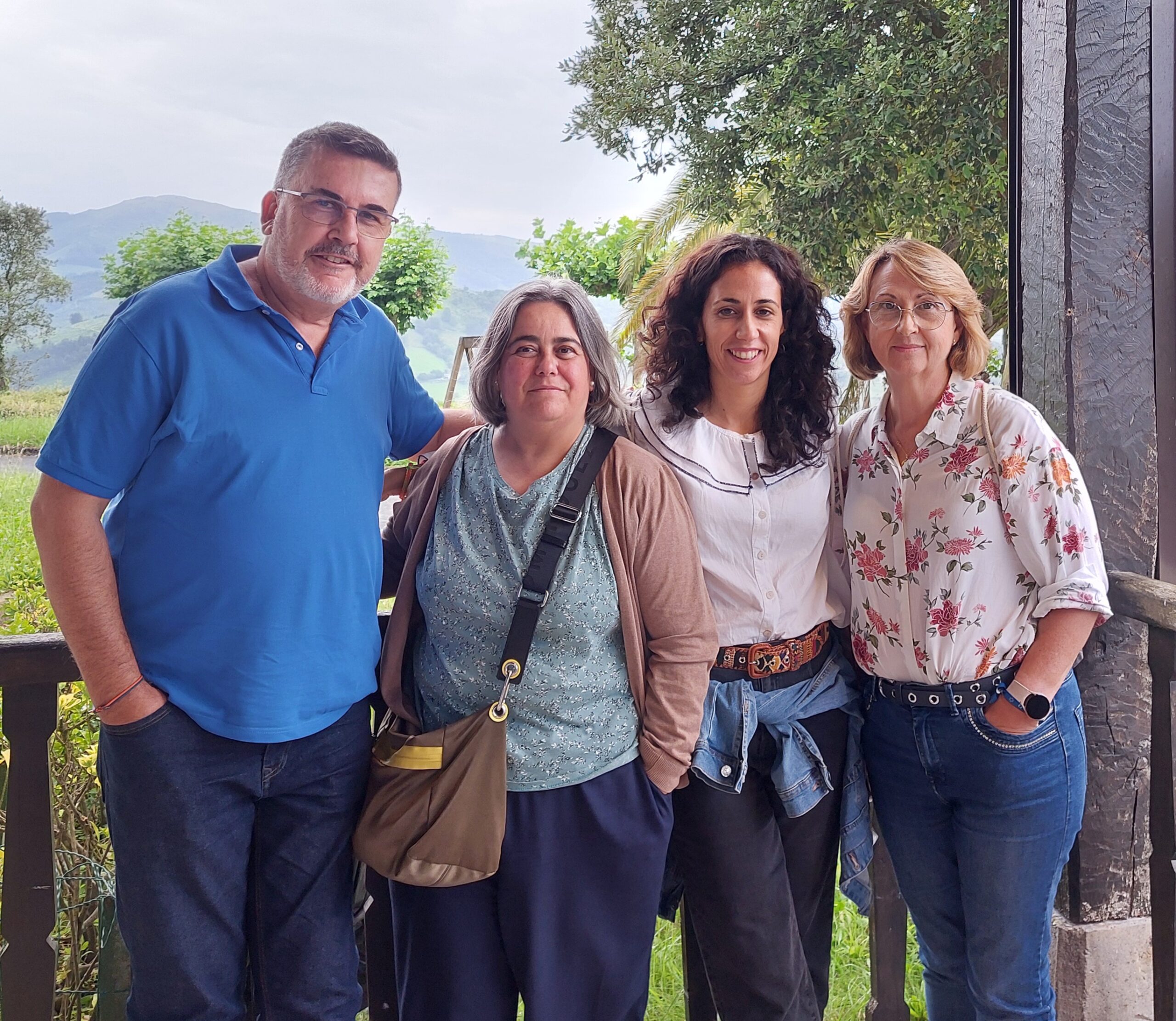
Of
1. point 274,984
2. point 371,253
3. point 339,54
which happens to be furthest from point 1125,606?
point 339,54

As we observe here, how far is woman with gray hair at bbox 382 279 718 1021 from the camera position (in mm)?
1188

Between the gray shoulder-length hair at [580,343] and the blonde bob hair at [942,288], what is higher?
the blonde bob hair at [942,288]

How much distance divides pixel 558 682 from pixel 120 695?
0.56 m

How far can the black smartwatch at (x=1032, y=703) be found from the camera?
121 centimetres

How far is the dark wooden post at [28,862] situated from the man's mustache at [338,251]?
29.4 inches

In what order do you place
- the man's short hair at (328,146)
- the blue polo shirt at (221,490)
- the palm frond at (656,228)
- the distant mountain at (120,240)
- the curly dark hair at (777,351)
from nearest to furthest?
the blue polo shirt at (221,490) → the man's short hair at (328,146) → the curly dark hair at (777,351) → the distant mountain at (120,240) → the palm frond at (656,228)

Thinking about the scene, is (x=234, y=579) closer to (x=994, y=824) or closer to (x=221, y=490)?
(x=221, y=490)

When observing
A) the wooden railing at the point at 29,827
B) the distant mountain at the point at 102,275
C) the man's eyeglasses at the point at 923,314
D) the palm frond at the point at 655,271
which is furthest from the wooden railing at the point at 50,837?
the palm frond at the point at 655,271

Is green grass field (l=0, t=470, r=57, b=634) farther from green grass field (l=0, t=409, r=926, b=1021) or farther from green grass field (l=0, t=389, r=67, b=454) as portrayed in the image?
green grass field (l=0, t=389, r=67, b=454)

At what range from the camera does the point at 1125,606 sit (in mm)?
1449

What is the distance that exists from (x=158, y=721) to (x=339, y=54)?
12.0 ft

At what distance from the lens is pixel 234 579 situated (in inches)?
43.2

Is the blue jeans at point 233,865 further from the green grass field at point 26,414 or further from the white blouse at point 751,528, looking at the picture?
the green grass field at point 26,414

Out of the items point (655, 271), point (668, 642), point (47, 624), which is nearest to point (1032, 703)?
point (668, 642)
